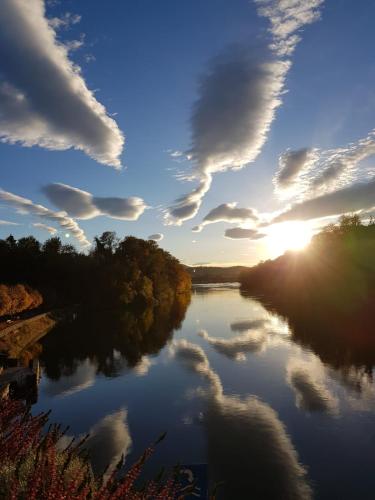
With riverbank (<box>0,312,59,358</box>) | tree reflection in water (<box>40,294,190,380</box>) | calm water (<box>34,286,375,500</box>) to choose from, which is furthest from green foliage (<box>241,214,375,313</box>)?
riverbank (<box>0,312,59,358</box>)

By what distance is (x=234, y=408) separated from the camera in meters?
29.5

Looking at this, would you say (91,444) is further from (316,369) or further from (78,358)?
(78,358)

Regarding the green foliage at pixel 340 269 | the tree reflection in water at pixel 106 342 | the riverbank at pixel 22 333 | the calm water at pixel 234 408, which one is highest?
the green foliage at pixel 340 269

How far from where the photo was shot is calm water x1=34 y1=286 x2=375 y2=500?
66.3 feet

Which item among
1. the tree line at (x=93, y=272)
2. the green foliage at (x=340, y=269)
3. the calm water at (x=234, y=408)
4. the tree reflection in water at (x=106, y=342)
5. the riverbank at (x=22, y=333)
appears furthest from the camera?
the tree line at (x=93, y=272)

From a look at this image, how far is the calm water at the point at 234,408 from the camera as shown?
20.2 metres

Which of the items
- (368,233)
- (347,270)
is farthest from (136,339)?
(368,233)

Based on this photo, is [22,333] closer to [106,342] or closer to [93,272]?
[106,342]

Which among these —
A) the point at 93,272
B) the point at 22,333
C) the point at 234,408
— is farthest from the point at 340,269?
the point at 234,408

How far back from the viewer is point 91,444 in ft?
77.9

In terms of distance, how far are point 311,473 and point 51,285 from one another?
107316 mm

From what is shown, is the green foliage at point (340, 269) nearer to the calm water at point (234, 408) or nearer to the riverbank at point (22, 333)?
the calm water at point (234, 408)

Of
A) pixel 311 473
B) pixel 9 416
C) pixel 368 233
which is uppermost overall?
pixel 368 233

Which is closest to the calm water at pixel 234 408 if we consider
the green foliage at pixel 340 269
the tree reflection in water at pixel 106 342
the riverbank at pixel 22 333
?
the tree reflection in water at pixel 106 342
